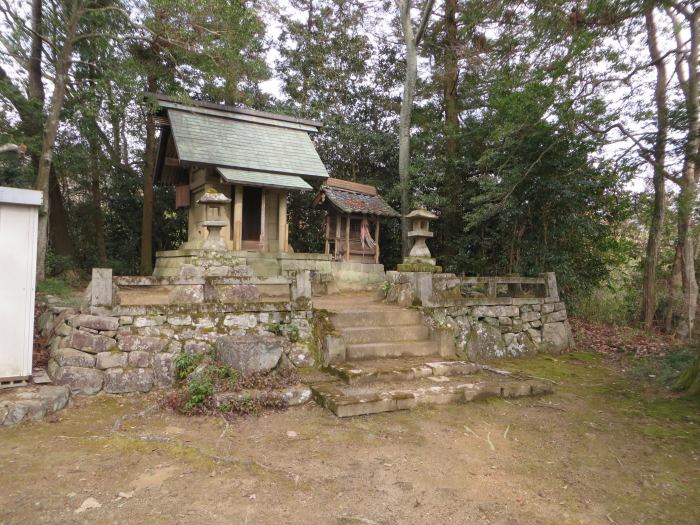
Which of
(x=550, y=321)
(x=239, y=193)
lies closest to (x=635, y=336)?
(x=550, y=321)

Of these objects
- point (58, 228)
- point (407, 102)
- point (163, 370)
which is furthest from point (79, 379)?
point (407, 102)

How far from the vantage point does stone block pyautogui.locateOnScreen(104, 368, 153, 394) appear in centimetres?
528

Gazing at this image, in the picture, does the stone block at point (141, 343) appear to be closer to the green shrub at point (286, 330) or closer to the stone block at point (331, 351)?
the green shrub at point (286, 330)

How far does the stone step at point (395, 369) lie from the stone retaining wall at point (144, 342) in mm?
790

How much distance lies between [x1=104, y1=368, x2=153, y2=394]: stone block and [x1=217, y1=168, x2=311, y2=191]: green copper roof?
6.97m

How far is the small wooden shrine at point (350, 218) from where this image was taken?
13.9 m

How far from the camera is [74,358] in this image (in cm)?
525

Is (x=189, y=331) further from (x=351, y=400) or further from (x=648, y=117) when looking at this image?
(x=648, y=117)

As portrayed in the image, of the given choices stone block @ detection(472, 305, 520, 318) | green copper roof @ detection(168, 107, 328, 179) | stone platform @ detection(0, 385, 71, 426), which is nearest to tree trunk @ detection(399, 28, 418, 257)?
green copper roof @ detection(168, 107, 328, 179)

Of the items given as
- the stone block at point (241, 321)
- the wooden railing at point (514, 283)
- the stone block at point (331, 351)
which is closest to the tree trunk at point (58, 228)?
the stone block at point (241, 321)

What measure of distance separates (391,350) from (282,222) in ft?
A: 24.5

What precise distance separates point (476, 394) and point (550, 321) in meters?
4.24

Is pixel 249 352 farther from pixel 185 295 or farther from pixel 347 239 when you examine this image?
pixel 347 239

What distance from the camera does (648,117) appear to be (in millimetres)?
7105
